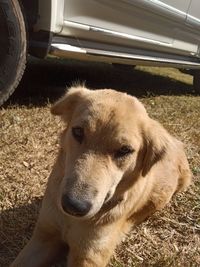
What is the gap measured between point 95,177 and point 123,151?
27cm

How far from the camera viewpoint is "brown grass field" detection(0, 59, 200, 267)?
325cm

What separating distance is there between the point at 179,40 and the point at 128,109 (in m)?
3.78

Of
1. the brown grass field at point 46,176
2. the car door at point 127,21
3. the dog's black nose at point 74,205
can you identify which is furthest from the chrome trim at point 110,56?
the dog's black nose at point 74,205

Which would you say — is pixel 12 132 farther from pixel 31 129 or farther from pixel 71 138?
pixel 71 138

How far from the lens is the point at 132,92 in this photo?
6750 millimetres

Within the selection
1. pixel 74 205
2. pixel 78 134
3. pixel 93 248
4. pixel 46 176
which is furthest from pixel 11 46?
pixel 74 205

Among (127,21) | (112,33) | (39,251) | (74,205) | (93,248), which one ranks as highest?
(127,21)

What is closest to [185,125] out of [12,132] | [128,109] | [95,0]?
[95,0]

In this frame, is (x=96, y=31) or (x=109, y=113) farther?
(x=96, y=31)

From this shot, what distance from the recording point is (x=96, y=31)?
491cm

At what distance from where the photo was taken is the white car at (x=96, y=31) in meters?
4.23

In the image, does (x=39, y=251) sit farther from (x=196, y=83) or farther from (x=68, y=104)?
Answer: (x=196, y=83)

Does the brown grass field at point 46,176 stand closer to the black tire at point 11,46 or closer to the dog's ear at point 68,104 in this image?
the black tire at point 11,46

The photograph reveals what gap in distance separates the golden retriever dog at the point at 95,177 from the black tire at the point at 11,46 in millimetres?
1244
